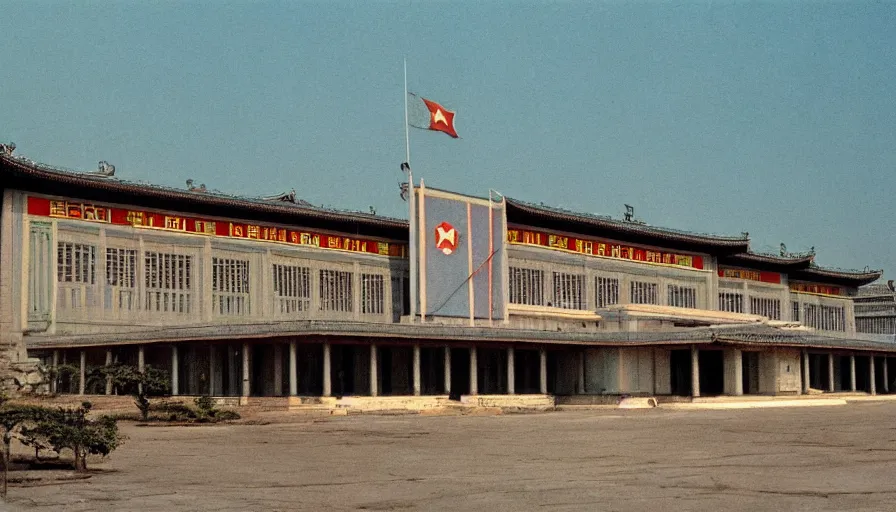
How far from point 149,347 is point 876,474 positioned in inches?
1362

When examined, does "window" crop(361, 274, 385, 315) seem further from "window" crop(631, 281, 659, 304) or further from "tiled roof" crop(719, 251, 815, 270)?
"tiled roof" crop(719, 251, 815, 270)

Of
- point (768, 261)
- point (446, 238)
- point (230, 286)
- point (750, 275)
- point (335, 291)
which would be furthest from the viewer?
point (750, 275)

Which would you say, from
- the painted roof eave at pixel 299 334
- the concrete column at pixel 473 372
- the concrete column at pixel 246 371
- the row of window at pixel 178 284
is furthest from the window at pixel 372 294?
the concrete column at pixel 246 371

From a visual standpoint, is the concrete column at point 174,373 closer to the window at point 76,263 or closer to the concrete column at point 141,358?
the concrete column at point 141,358

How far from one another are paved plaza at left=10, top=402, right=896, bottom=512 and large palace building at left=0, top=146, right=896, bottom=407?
14.0 meters

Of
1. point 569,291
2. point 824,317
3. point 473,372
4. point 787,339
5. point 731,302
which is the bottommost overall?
point 473,372

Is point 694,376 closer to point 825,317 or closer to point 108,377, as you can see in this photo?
point 108,377

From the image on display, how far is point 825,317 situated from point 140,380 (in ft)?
189

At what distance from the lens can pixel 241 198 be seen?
54.9m

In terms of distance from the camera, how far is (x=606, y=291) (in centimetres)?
6862

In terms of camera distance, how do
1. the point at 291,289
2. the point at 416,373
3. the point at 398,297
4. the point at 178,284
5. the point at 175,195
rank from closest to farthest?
the point at 416,373, the point at 175,195, the point at 178,284, the point at 291,289, the point at 398,297

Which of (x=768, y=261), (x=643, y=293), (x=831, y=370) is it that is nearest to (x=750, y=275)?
(x=768, y=261)

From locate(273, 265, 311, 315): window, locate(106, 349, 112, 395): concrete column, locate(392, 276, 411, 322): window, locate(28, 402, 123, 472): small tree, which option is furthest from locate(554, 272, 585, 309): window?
locate(28, 402, 123, 472): small tree

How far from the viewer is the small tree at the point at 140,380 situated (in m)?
39.6
